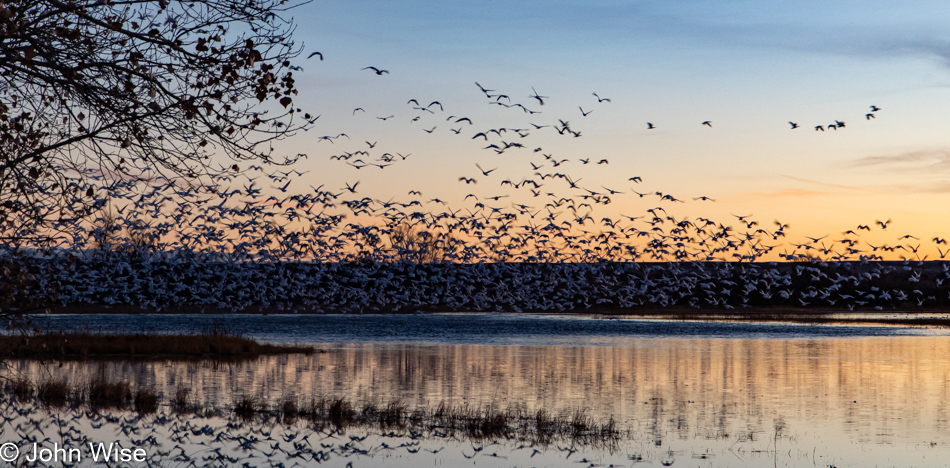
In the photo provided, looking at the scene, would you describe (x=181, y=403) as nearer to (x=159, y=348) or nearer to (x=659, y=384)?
(x=659, y=384)

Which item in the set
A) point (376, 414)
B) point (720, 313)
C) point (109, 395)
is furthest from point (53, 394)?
point (720, 313)

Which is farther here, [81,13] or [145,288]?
[145,288]

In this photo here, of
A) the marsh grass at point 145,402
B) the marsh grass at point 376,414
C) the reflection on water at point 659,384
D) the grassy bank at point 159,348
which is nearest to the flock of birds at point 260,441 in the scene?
the marsh grass at point 376,414

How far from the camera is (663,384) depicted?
29.3 m

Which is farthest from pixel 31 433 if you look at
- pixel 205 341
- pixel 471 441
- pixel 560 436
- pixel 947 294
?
pixel 947 294

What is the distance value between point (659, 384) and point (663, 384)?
122 mm

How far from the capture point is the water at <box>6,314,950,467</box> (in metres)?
17.8

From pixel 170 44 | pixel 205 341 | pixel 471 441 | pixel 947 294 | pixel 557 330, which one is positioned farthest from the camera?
pixel 947 294

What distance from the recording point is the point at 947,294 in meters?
110

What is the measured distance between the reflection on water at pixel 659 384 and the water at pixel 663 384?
52mm

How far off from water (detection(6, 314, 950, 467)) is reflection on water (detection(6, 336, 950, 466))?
5cm

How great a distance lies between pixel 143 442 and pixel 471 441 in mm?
5777

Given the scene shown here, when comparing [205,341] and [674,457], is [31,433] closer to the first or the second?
[674,457]

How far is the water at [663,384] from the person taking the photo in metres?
17.8
